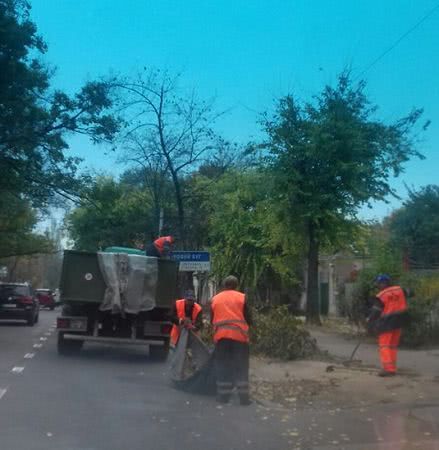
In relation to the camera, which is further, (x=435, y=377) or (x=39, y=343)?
(x=39, y=343)

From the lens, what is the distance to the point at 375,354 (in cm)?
1599

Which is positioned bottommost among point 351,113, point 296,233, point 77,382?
point 77,382

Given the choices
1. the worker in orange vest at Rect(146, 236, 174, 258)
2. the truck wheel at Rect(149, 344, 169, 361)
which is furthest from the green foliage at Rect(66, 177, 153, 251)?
the truck wheel at Rect(149, 344, 169, 361)

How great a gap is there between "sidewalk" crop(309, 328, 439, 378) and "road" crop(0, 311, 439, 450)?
261 cm

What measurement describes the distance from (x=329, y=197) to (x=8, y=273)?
6168 cm

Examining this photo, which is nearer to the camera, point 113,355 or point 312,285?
point 113,355

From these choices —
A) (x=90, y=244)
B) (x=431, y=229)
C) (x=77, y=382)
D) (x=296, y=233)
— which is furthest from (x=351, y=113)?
(x=90, y=244)

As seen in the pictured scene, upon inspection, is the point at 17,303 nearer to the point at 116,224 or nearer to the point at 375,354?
the point at 375,354

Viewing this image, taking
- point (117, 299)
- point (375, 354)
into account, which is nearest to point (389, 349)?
point (375, 354)

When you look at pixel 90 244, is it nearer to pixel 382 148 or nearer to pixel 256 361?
pixel 382 148

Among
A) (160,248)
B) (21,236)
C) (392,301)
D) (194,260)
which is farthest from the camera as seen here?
(21,236)

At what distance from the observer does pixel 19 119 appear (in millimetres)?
20812

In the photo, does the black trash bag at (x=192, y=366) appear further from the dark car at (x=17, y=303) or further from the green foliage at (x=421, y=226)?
the green foliage at (x=421, y=226)

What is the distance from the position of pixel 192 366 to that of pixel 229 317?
1.56 m
